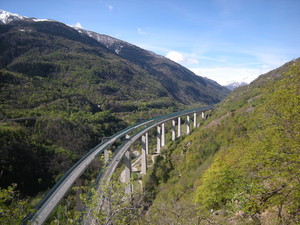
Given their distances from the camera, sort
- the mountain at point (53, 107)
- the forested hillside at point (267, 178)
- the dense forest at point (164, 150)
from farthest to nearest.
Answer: the mountain at point (53, 107)
the dense forest at point (164, 150)
the forested hillside at point (267, 178)

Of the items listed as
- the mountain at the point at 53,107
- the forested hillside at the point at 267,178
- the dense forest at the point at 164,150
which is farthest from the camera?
the mountain at the point at 53,107

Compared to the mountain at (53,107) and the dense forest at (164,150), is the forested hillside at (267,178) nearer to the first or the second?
the dense forest at (164,150)

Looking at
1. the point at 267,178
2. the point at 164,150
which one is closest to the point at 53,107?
the point at 164,150

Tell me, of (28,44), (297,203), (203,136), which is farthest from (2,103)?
(28,44)

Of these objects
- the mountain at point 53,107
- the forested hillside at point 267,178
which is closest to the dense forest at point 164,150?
the forested hillside at point 267,178

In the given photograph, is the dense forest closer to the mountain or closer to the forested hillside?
the forested hillside

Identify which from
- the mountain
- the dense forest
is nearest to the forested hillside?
the dense forest

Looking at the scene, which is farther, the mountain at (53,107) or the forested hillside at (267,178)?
the mountain at (53,107)

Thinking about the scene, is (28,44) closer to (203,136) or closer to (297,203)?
(203,136)

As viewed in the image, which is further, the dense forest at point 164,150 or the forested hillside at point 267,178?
the dense forest at point 164,150

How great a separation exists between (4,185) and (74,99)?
191ft

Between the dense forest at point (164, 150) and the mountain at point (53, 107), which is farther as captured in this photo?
the mountain at point (53, 107)

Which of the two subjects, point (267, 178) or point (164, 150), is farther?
point (164, 150)

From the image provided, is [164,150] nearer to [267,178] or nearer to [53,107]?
[267,178]
